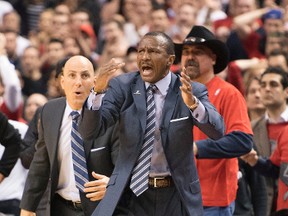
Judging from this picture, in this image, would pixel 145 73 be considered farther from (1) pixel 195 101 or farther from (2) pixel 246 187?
(2) pixel 246 187

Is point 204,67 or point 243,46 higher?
point 204,67

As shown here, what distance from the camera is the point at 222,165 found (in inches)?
360

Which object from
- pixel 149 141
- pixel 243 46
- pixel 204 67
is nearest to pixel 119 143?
pixel 149 141

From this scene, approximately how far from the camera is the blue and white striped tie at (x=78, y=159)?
334 inches

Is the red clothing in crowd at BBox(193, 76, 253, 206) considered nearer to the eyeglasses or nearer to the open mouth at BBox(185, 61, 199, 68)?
the open mouth at BBox(185, 61, 199, 68)

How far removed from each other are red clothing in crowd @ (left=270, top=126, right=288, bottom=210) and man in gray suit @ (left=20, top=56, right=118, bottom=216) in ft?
5.89

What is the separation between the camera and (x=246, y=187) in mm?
10438

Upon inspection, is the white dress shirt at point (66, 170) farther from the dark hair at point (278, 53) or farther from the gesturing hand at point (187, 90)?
the dark hair at point (278, 53)

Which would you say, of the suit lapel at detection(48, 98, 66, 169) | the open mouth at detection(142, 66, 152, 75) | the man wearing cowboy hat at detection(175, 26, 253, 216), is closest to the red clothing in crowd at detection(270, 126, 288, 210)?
the man wearing cowboy hat at detection(175, 26, 253, 216)

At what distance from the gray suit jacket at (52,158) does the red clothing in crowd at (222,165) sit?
3.04ft

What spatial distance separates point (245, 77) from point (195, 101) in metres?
5.32

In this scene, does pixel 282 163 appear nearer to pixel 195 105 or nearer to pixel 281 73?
pixel 281 73

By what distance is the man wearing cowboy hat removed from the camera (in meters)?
9.01

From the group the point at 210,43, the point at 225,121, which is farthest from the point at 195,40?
the point at 225,121
